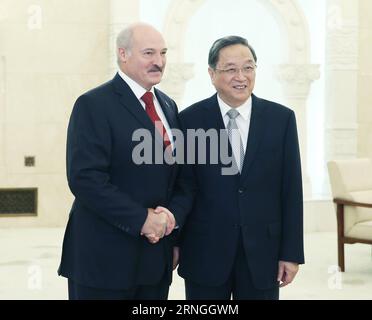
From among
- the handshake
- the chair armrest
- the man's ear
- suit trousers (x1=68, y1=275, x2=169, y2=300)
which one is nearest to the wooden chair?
the chair armrest

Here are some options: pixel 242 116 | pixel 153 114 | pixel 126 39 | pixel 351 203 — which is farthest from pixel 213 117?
pixel 351 203

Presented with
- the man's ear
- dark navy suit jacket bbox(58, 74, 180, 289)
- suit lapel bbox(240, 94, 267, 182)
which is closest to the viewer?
dark navy suit jacket bbox(58, 74, 180, 289)

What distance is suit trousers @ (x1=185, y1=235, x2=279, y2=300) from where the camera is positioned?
285 cm

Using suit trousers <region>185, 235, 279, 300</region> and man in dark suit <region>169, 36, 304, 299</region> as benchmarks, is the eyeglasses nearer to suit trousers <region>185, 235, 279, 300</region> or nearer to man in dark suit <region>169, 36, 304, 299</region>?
man in dark suit <region>169, 36, 304, 299</region>

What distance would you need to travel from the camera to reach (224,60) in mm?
2848

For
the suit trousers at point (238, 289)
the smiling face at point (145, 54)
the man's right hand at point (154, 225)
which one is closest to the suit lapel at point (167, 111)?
the smiling face at point (145, 54)

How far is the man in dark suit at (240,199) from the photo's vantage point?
9.34 ft

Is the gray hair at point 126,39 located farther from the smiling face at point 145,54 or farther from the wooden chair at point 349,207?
the wooden chair at point 349,207

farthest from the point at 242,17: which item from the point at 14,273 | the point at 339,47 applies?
the point at 14,273

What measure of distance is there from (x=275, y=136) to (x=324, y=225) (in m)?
5.94

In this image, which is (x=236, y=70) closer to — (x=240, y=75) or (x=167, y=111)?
(x=240, y=75)

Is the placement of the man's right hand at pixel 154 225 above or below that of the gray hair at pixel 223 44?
below

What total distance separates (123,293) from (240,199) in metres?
0.59

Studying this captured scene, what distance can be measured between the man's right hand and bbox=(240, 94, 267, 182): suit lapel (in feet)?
1.25
